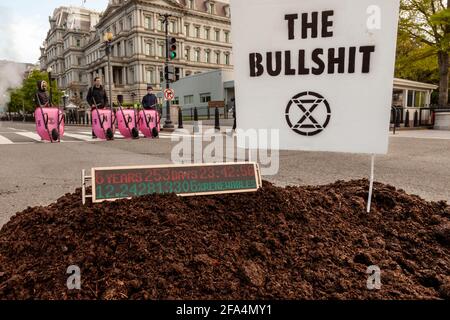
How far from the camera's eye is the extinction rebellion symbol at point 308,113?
2.15 m

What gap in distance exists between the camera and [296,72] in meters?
2.15

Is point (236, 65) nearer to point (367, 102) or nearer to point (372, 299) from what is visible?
point (367, 102)

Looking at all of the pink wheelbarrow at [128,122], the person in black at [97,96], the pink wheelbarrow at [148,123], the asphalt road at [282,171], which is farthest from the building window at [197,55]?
the asphalt road at [282,171]

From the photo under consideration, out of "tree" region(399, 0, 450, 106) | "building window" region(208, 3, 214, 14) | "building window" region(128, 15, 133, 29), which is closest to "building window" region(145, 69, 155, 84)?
"building window" region(128, 15, 133, 29)

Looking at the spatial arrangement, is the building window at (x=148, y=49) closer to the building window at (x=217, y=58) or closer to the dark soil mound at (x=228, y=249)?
the building window at (x=217, y=58)

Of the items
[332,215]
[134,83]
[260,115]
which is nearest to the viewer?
[332,215]

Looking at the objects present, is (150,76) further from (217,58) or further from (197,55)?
(217,58)

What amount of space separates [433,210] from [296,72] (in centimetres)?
136

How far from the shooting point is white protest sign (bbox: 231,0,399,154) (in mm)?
2020

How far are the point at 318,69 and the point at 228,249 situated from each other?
125 centimetres

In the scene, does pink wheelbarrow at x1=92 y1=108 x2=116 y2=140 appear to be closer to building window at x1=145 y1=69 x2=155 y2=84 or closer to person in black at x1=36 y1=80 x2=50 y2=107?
person in black at x1=36 y1=80 x2=50 y2=107

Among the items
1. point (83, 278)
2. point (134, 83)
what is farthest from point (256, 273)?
point (134, 83)

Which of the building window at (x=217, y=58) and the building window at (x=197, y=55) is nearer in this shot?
the building window at (x=197, y=55)

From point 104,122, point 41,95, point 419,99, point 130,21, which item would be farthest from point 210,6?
point 41,95
